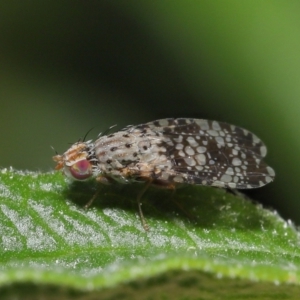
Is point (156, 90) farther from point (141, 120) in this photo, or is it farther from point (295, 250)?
point (295, 250)

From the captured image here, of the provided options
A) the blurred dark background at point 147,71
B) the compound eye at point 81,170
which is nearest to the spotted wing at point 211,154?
the compound eye at point 81,170

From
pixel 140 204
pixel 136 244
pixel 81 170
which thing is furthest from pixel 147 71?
pixel 136 244

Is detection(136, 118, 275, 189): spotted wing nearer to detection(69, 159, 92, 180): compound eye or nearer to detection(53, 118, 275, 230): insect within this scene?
detection(53, 118, 275, 230): insect

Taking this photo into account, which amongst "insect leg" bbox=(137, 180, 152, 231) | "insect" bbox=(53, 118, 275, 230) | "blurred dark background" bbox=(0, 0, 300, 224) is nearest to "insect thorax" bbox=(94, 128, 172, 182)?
"insect" bbox=(53, 118, 275, 230)

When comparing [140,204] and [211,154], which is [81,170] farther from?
[211,154]

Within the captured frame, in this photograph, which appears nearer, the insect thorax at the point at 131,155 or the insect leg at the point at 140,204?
the insect leg at the point at 140,204

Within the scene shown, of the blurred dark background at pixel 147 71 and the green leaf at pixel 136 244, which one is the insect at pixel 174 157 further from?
the blurred dark background at pixel 147 71
